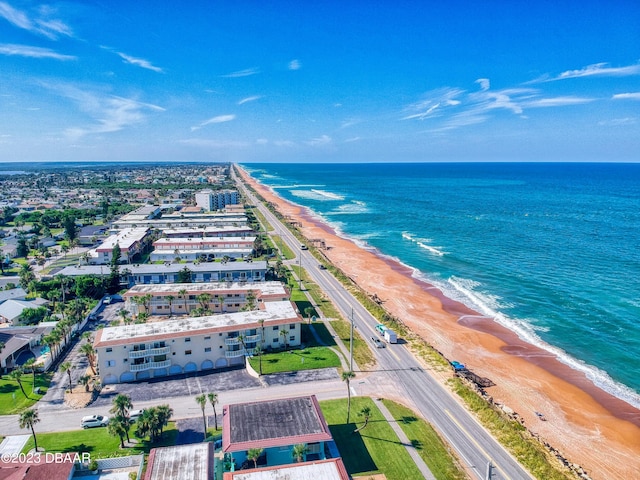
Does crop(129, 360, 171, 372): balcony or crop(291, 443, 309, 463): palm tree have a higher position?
crop(291, 443, 309, 463): palm tree

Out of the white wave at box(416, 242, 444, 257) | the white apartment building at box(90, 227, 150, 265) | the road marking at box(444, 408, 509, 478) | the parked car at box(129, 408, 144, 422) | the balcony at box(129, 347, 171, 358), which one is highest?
the white apartment building at box(90, 227, 150, 265)

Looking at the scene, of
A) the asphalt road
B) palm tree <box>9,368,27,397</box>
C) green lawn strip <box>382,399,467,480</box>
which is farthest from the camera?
palm tree <box>9,368,27,397</box>

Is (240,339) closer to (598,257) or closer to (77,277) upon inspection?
(77,277)

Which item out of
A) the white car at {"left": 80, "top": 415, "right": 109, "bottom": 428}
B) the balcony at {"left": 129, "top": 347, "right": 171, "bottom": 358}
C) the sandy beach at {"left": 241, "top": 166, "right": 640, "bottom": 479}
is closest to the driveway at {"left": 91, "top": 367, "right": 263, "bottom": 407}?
the balcony at {"left": 129, "top": 347, "right": 171, "bottom": 358}

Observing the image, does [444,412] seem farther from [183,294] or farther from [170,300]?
[170,300]

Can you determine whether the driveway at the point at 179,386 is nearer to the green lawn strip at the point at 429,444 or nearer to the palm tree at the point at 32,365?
the palm tree at the point at 32,365

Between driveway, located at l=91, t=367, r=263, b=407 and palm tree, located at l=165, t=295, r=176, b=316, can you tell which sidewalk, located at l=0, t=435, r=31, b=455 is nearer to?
driveway, located at l=91, t=367, r=263, b=407

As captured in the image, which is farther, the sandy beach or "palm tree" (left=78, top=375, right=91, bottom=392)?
"palm tree" (left=78, top=375, right=91, bottom=392)

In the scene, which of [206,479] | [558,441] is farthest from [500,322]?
[206,479]
